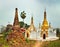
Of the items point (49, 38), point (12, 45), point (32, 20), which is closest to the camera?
point (12, 45)

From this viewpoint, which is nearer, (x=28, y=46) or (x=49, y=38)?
(x=28, y=46)

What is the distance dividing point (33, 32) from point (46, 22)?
10.6ft

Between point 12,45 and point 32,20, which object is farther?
point 32,20

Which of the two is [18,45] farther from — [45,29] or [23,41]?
[45,29]

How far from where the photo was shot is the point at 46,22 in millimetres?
43844

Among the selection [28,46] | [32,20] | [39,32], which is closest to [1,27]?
[32,20]

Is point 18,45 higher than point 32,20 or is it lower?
lower

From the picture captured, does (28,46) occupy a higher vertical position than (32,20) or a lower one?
lower

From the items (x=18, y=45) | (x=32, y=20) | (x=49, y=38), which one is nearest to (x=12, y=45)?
(x=18, y=45)

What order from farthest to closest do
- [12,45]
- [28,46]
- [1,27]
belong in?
[1,27] → [28,46] → [12,45]

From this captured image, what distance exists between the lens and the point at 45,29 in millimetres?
42750

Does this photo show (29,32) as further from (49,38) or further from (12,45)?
(12,45)

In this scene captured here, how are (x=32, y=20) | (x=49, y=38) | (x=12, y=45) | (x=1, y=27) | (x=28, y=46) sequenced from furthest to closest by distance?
1. (x=1, y=27)
2. (x=32, y=20)
3. (x=49, y=38)
4. (x=28, y=46)
5. (x=12, y=45)

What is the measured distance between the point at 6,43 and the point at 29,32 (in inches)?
503
